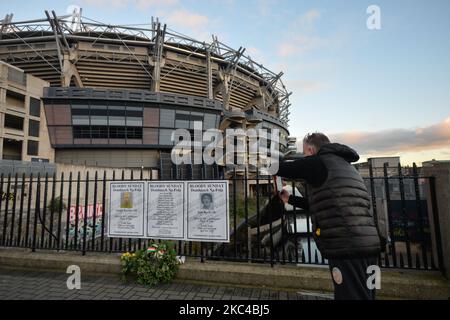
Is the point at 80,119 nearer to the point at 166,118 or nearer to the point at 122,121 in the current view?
the point at 122,121

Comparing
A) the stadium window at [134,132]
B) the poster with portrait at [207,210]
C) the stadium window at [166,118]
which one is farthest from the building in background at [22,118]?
the poster with portrait at [207,210]

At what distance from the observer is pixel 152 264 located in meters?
4.37

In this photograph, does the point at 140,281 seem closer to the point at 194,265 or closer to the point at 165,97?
the point at 194,265

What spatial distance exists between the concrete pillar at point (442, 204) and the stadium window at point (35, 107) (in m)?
40.9

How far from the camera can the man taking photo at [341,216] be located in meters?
2.09

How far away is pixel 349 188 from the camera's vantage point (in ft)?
7.13

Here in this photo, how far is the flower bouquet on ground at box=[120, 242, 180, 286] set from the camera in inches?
166

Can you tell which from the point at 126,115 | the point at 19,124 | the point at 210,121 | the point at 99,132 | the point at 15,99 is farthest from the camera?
the point at 210,121

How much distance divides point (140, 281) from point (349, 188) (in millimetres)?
4004

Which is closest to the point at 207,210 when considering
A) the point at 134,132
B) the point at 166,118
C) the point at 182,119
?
the point at 166,118

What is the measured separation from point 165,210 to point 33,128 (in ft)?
121

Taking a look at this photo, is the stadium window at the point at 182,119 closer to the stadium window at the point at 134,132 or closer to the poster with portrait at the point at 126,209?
the stadium window at the point at 134,132

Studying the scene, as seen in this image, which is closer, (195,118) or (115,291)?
(115,291)
